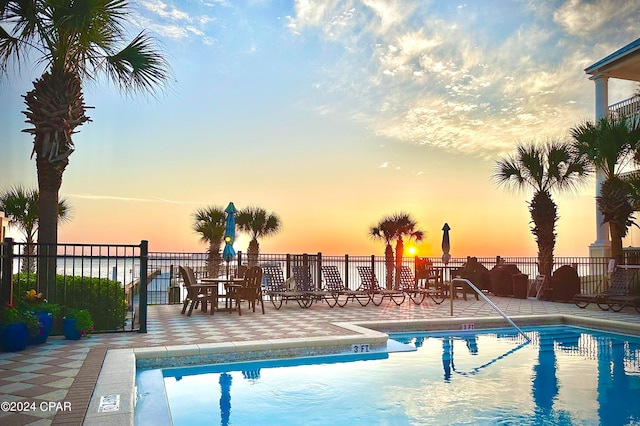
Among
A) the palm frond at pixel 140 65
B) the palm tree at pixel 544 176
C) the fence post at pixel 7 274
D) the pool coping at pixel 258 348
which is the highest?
the palm frond at pixel 140 65

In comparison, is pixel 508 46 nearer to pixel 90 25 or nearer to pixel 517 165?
pixel 517 165

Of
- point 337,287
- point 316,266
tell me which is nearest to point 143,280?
point 337,287

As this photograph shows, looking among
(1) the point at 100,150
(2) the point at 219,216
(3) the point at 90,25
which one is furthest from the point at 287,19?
(2) the point at 219,216

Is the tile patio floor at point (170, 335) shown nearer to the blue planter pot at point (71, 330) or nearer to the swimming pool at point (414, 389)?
the blue planter pot at point (71, 330)

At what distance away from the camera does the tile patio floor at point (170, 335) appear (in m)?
4.23

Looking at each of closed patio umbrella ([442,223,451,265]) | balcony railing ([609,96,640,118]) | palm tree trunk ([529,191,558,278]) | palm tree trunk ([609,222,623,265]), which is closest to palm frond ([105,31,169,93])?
closed patio umbrella ([442,223,451,265])

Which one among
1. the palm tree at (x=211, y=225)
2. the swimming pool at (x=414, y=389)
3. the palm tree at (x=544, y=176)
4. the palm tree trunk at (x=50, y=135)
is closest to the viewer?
the swimming pool at (x=414, y=389)

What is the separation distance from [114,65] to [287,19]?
6.75 meters

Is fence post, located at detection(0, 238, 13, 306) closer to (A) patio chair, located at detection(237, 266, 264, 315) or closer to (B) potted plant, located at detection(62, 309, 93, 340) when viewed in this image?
(B) potted plant, located at detection(62, 309, 93, 340)

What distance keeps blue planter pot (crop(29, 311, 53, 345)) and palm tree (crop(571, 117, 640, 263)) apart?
13425 millimetres

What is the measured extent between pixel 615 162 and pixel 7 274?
14.1 meters

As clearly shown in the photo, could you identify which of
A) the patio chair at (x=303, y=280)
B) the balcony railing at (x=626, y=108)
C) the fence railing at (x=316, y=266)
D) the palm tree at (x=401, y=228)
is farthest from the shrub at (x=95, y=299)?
the balcony railing at (x=626, y=108)

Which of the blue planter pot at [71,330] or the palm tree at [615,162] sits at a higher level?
the palm tree at [615,162]

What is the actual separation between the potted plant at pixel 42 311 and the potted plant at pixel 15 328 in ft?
0.50
